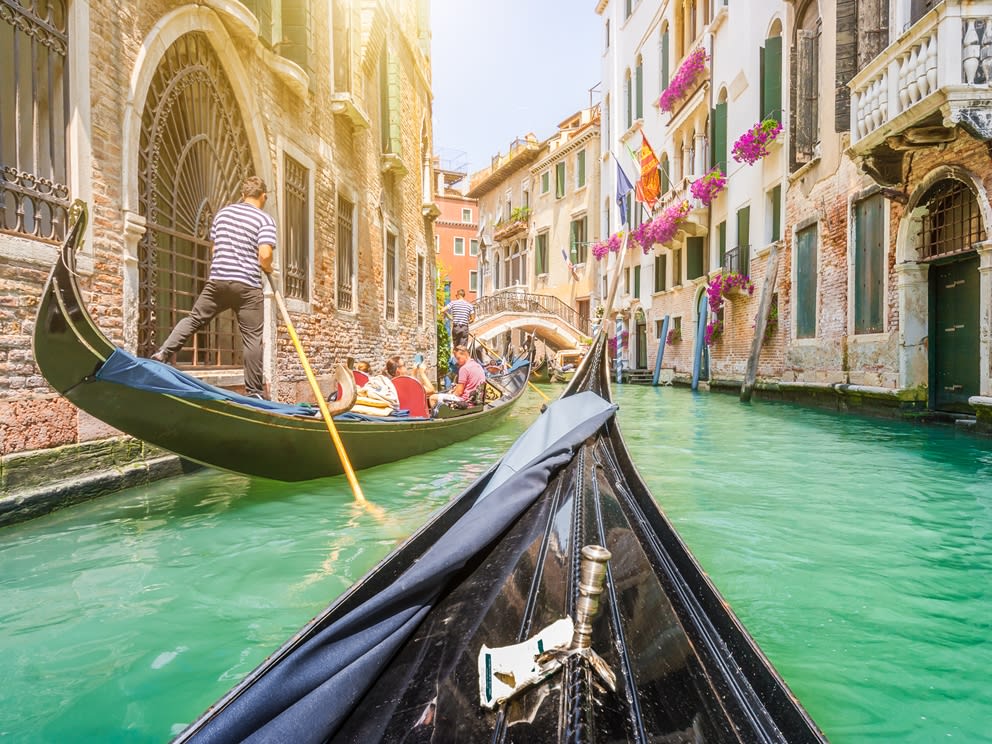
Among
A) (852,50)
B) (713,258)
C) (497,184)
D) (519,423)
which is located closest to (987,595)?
(519,423)

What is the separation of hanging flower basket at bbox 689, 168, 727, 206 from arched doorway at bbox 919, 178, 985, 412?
6.18 m

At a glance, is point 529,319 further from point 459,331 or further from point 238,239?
point 238,239

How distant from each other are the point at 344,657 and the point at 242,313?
10.9ft

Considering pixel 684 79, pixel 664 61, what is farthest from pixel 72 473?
pixel 664 61

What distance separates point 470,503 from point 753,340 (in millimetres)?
9326

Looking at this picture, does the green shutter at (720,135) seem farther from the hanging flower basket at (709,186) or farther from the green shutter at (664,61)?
the green shutter at (664,61)

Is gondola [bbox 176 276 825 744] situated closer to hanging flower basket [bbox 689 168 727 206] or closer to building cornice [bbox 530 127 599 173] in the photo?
hanging flower basket [bbox 689 168 727 206]

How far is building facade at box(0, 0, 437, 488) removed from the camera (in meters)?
3.07

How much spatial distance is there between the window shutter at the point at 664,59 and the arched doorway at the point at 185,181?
1266 centimetres

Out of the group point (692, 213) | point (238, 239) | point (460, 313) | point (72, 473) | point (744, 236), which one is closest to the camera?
point (72, 473)

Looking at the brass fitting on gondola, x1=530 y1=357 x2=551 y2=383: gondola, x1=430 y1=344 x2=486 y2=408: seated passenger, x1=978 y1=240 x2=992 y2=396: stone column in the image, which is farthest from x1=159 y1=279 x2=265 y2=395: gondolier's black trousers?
x1=530 y1=357 x2=551 y2=383: gondola

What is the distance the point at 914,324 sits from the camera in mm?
6438

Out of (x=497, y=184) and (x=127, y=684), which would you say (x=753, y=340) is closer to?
(x=127, y=684)

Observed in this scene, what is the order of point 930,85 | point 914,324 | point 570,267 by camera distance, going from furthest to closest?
point 570,267
point 914,324
point 930,85
